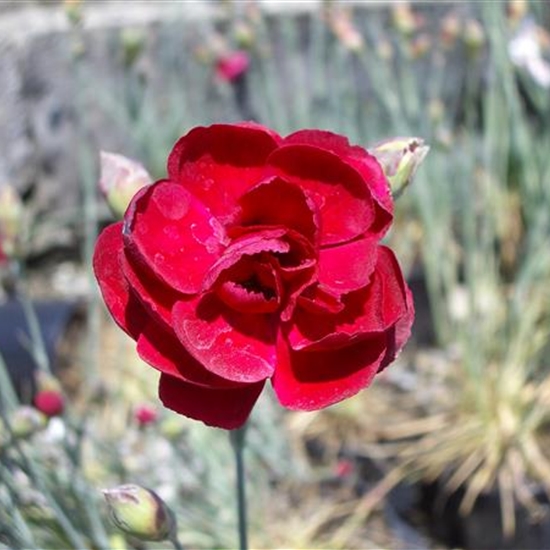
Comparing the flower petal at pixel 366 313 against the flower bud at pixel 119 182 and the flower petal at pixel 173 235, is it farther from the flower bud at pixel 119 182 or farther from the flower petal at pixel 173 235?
the flower bud at pixel 119 182

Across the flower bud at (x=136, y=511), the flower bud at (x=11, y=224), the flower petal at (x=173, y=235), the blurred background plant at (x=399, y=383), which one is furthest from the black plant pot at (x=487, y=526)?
the flower petal at (x=173, y=235)

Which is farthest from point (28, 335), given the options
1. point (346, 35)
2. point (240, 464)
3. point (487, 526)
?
point (240, 464)

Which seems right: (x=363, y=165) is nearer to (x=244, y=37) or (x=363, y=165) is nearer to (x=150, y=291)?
(x=150, y=291)

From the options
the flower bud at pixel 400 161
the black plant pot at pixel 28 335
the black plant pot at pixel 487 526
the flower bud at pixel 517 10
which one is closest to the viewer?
the flower bud at pixel 400 161

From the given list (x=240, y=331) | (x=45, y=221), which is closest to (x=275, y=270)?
(x=240, y=331)

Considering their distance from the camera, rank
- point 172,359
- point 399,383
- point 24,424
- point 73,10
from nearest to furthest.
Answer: point 172,359, point 24,424, point 73,10, point 399,383

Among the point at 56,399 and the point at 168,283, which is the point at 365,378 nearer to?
the point at 168,283

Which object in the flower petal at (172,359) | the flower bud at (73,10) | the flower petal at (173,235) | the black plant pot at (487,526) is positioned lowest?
the black plant pot at (487,526)
